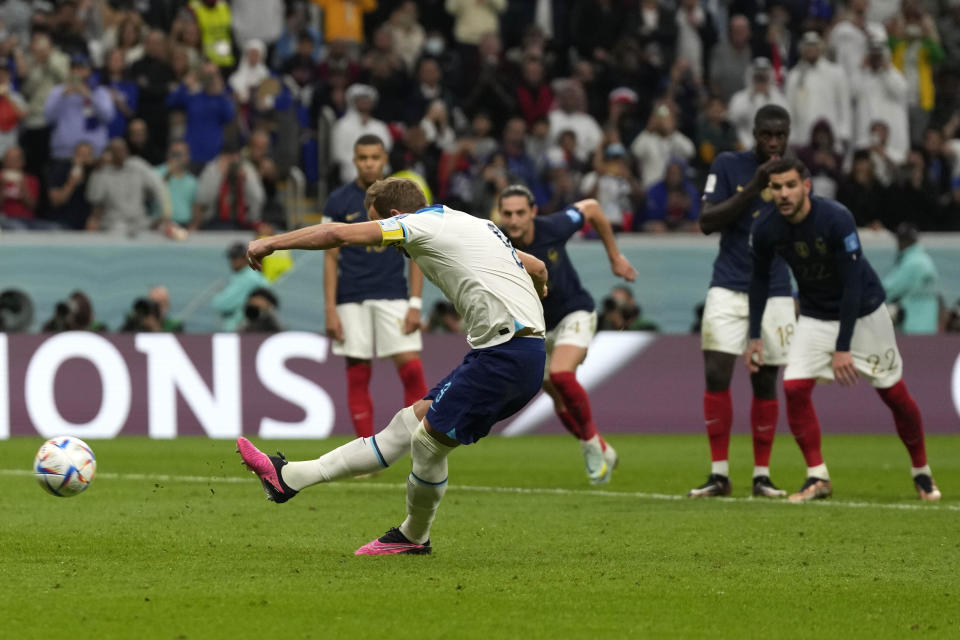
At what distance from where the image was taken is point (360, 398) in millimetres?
12742

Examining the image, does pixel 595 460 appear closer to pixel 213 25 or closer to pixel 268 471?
pixel 268 471

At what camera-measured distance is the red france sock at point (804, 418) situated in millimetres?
10797

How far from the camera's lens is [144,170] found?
19.2 m

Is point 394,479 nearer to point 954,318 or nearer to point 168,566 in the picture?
point 168,566

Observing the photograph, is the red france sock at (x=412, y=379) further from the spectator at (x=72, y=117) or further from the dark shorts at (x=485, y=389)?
the spectator at (x=72, y=117)

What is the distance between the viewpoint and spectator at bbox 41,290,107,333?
18.3 metres

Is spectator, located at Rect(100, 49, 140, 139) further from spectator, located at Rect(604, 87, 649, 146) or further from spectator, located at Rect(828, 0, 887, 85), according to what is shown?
spectator, located at Rect(828, 0, 887, 85)

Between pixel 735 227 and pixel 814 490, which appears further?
pixel 735 227

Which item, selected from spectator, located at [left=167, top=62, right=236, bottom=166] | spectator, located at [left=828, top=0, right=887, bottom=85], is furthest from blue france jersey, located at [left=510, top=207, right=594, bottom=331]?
→ spectator, located at [left=828, top=0, right=887, bottom=85]

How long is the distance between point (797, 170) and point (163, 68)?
1217 cm

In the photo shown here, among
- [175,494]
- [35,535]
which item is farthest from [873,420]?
[35,535]

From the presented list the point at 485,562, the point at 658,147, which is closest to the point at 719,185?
the point at 485,562

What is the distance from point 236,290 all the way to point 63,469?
1009 centimetres

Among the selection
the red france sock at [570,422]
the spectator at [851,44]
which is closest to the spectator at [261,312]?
the red france sock at [570,422]
